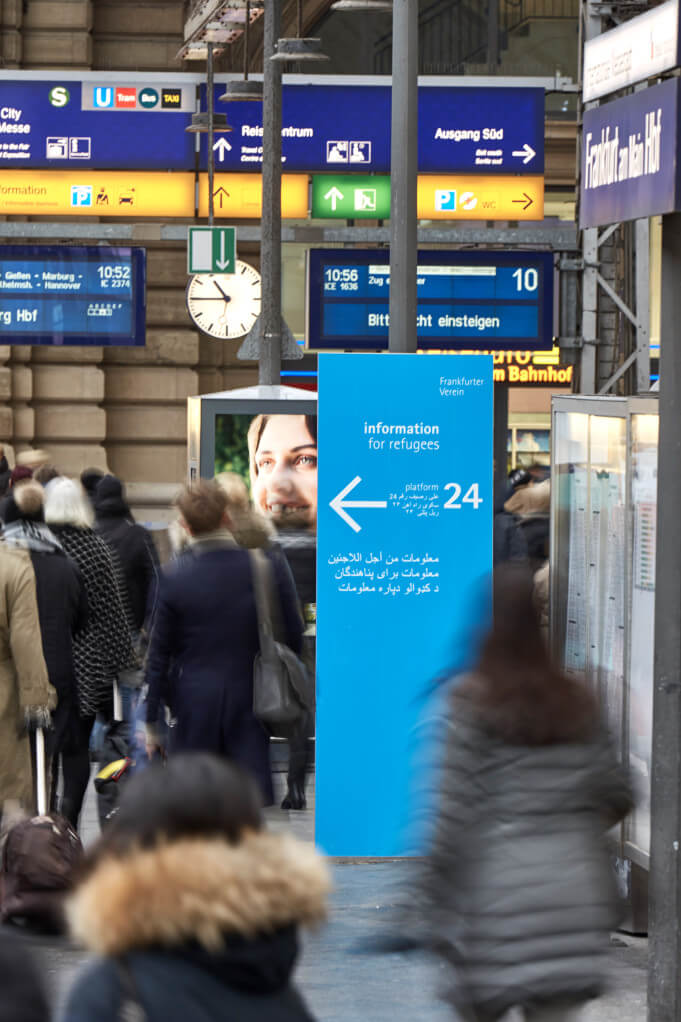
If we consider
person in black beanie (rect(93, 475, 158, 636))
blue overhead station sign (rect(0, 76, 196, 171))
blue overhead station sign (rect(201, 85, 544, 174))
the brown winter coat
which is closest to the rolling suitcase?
the brown winter coat

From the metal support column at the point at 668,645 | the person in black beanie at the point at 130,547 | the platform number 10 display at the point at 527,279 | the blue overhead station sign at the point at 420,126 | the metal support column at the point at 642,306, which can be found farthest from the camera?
the blue overhead station sign at the point at 420,126

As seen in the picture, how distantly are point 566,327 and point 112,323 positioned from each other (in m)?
4.46

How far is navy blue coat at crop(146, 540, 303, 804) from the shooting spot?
6.59 metres

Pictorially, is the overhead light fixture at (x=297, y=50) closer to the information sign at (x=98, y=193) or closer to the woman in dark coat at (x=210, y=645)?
the information sign at (x=98, y=193)

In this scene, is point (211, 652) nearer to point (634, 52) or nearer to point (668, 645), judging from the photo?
point (668, 645)

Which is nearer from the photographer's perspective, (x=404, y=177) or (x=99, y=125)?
(x=404, y=177)

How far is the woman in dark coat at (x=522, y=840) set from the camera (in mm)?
3570

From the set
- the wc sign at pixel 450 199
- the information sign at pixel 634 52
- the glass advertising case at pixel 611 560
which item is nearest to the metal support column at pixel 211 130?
the wc sign at pixel 450 199

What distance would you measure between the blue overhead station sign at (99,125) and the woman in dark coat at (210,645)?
11.8 metres

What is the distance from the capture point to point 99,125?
59.1 ft

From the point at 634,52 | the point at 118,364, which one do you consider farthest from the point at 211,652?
the point at 118,364

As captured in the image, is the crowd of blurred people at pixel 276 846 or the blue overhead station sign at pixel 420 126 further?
the blue overhead station sign at pixel 420 126

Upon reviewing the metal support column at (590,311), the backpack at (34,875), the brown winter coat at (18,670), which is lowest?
the backpack at (34,875)

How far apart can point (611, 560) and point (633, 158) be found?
232 centimetres
